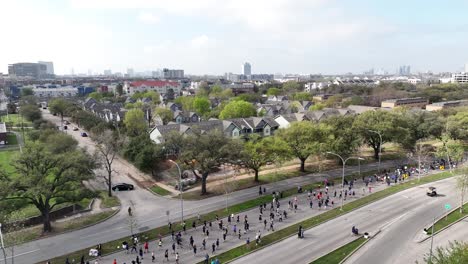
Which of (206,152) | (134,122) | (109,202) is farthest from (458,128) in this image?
(134,122)

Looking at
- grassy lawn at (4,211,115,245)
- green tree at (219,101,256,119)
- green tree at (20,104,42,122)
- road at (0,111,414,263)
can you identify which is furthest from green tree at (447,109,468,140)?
green tree at (20,104,42,122)

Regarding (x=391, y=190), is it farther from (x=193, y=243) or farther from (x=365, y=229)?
(x=193, y=243)

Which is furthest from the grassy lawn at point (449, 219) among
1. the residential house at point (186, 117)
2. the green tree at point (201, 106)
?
the green tree at point (201, 106)

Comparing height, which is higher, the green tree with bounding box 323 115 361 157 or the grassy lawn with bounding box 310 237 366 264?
the green tree with bounding box 323 115 361 157

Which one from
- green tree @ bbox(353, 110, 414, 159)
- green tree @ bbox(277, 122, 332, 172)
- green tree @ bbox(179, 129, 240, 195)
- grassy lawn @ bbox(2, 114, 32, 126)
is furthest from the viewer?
grassy lawn @ bbox(2, 114, 32, 126)

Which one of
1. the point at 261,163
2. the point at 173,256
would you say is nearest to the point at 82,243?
the point at 173,256

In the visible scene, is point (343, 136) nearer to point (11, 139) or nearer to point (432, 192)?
point (432, 192)

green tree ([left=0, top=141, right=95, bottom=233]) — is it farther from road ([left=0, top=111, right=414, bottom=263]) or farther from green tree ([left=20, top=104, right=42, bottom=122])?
green tree ([left=20, top=104, right=42, bottom=122])

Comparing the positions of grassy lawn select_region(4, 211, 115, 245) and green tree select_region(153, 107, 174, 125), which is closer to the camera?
grassy lawn select_region(4, 211, 115, 245)
